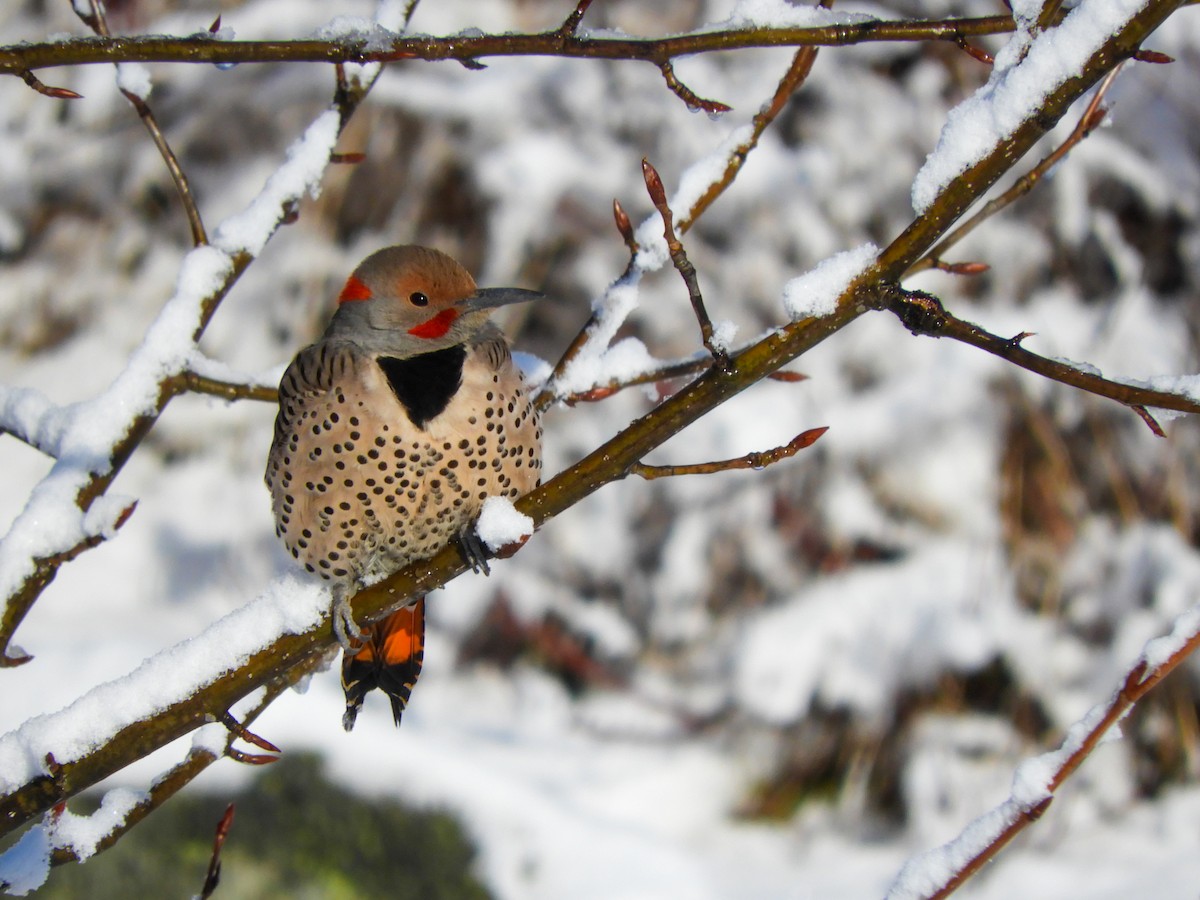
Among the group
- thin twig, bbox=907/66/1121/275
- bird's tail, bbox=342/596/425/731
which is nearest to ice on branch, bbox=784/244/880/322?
thin twig, bbox=907/66/1121/275

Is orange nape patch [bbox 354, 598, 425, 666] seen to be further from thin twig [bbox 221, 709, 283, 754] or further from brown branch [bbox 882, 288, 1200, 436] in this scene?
brown branch [bbox 882, 288, 1200, 436]

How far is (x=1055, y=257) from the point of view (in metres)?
4.35

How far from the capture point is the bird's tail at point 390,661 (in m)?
2.05

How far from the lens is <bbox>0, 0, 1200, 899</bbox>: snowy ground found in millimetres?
4250

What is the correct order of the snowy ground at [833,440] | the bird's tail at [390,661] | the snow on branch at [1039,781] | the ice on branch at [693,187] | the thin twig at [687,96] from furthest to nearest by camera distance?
1. the snowy ground at [833,440]
2. the bird's tail at [390,661]
3. the ice on branch at [693,187]
4. the thin twig at [687,96]
5. the snow on branch at [1039,781]

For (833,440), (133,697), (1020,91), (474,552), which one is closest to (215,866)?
(133,697)

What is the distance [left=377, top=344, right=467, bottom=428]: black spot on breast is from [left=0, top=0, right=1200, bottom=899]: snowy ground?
97.1 inches

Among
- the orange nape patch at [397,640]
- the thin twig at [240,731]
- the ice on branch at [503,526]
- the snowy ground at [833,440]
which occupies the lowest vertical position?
the thin twig at [240,731]

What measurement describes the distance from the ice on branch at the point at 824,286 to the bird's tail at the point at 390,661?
3.22 ft

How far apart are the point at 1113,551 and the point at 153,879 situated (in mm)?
3636

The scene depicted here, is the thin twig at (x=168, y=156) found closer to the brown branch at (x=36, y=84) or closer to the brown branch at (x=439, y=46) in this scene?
the brown branch at (x=36, y=84)

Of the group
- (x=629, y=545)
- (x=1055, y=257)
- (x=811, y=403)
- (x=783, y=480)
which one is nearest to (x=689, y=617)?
(x=629, y=545)

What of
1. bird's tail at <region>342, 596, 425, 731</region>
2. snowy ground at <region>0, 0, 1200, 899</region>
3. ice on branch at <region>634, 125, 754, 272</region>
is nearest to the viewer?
ice on branch at <region>634, 125, 754, 272</region>

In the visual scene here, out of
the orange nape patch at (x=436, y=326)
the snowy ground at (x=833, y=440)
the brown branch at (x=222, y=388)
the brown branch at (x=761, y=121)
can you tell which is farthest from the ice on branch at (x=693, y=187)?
the snowy ground at (x=833, y=440)
